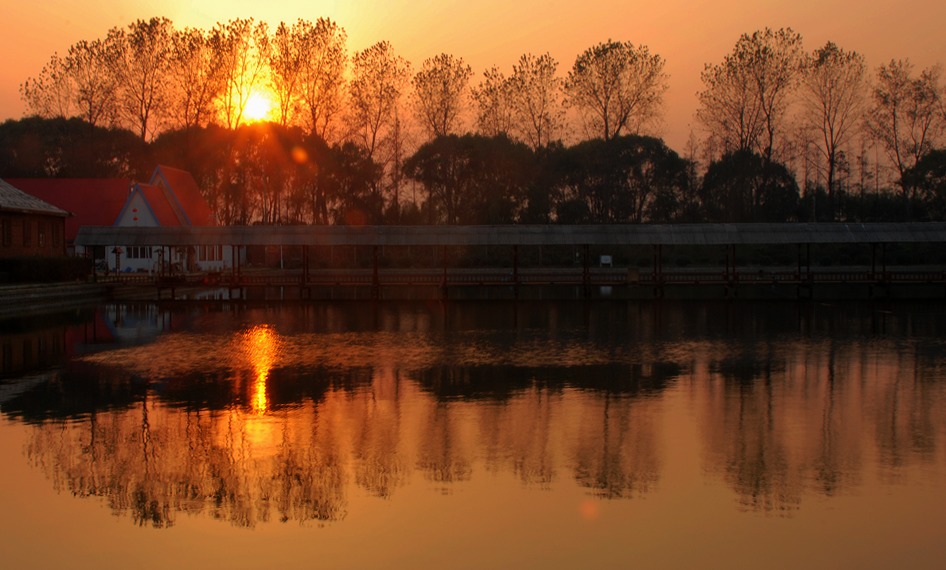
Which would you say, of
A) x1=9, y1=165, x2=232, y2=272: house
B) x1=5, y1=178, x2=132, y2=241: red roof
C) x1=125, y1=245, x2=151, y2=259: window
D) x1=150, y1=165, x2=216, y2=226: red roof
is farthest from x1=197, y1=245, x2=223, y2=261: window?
x1=5, y1=178, x2=132, y2=241: red roof

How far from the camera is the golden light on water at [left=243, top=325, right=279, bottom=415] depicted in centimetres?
1683

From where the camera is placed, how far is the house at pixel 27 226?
137 ft

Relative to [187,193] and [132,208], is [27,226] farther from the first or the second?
[187,193]

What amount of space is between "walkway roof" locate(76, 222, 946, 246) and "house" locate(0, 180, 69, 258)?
190 cm

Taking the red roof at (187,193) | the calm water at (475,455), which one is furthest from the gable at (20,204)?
the calm water at (475,455)

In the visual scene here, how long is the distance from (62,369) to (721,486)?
1663 centimetres

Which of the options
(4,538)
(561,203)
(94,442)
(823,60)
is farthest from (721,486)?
(823,60)

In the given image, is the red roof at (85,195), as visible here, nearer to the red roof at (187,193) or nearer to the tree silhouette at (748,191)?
the red roof at (187,193)

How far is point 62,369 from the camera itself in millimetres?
20734

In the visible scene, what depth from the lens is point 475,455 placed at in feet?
42.2

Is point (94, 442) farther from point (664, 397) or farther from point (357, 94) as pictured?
point (357, 94)

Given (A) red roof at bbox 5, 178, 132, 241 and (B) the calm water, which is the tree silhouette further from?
(A) red roof at bbox 5, 178, 132, 241

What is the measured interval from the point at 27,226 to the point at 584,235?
97.0 feet

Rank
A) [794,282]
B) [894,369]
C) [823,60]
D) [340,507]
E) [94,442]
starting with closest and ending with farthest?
1. [340,507]
2. [94,442]
3. [894,369]
4. [794,282]
5. [823,60]
